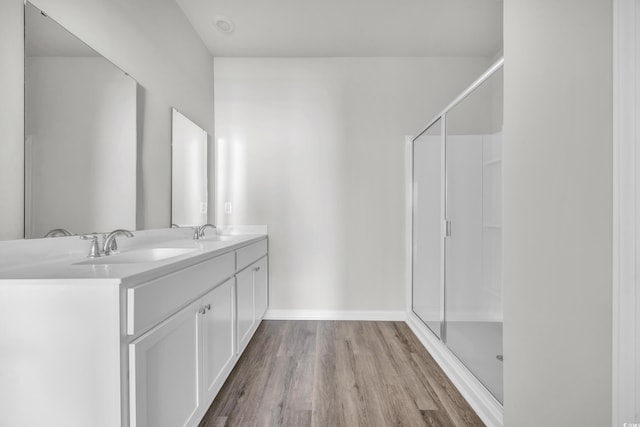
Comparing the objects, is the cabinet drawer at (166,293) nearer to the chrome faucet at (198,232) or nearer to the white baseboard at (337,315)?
the chrome faucet at (198,232)

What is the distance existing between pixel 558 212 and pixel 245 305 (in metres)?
1.84

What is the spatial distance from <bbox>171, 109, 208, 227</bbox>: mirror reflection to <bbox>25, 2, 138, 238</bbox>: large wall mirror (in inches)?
22.0

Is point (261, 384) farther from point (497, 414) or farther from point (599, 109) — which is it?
point (599, 109)

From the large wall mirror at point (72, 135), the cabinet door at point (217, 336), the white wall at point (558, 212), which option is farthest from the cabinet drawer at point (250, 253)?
the white wall at point (558, 212)

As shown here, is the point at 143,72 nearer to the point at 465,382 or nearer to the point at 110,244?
the point at 110,244

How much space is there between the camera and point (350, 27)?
8.60 ft

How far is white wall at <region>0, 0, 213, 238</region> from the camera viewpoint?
1129 mm

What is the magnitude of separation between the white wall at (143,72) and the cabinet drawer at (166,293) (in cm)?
61

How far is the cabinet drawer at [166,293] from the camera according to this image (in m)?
0.90

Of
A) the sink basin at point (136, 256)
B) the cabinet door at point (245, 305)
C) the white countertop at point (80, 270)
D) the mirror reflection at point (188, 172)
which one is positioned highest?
the mirror reflection at point (188, 172)

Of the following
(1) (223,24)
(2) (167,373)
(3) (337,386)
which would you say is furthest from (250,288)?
(1) (223,24)

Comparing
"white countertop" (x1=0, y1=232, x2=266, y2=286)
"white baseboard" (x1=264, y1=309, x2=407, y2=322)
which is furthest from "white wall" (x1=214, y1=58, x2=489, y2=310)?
"white countertop" (x1=0, y1=232, x2=266, y2=286)

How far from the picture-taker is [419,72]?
3.07 meters

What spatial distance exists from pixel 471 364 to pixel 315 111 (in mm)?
2431
